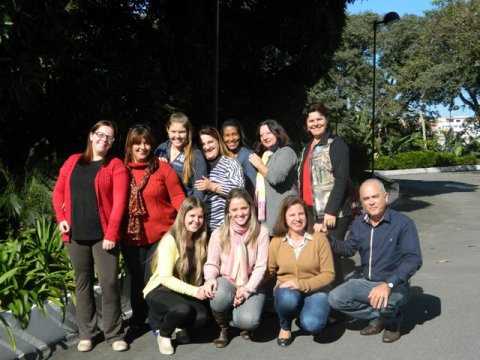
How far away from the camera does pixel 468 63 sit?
31.9 metres

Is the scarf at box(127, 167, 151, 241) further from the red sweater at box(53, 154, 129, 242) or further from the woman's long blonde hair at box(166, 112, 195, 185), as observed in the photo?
the woman's long blonde hair at box(166, 112, 195, 185)

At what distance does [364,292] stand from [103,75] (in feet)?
16.7

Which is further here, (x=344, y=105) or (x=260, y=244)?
(x=344, y=105)

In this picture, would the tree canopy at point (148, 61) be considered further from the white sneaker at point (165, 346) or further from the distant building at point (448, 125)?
the distant building at point (448, 125)

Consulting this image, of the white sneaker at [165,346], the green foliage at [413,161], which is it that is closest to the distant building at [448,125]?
the green foliage at [413,161]

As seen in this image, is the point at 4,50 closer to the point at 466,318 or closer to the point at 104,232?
the point at 104,232

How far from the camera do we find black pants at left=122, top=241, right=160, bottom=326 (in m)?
4.88

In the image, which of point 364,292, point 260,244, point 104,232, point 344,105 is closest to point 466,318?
point 364,292

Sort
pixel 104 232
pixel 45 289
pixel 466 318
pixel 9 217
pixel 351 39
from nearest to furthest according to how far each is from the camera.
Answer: pixel 104 232 < pixel 45 289 < pixel 466 318 < pixel 9 217 < pixel 351 39

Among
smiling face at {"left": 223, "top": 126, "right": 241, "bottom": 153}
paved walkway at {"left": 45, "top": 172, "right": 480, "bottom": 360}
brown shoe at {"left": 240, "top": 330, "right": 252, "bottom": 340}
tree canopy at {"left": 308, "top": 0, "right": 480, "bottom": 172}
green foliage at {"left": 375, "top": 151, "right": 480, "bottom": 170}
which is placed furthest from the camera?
green foliage at {"left": 375, "top": 151, "right": 480, "bottom": 170}

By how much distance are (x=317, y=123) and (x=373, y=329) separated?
5.70ft

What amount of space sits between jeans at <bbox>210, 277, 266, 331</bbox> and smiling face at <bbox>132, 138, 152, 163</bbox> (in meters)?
1.17

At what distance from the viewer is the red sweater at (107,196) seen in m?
4.49

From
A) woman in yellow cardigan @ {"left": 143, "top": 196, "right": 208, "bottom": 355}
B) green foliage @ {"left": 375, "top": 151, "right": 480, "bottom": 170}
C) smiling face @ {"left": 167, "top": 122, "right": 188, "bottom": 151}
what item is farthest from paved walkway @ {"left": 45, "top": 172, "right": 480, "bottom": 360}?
green foliage @ {"left": 375, "top": 151, "right": 480, "bottom": 170}
